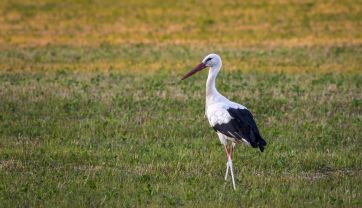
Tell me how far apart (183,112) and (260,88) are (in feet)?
11.4

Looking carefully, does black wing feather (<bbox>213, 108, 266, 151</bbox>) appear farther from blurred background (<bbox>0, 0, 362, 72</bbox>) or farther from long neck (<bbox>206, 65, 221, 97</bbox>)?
blurred background (<bbox>0, 0, 362, 72</bbox>)

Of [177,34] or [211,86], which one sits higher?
[211,86]

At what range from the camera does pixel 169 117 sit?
15.0 metres

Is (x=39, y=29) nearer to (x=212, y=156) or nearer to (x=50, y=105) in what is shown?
(x=50, y=105)

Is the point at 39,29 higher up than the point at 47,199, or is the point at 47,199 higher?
the point at 47,199

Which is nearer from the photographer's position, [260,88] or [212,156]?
[212,156]

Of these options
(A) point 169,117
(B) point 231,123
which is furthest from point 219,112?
(A) point 169,117

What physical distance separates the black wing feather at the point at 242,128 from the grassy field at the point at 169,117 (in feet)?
2.07

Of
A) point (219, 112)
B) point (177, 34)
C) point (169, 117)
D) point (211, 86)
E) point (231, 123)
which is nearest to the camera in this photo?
point (231, 123)

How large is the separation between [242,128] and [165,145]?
8.85 feet

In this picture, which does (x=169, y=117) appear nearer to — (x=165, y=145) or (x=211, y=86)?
(x=165, y=145)

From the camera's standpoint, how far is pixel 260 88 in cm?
1852

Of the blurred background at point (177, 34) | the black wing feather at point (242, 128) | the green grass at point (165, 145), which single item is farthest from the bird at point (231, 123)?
the blurred background at point (177, 34)

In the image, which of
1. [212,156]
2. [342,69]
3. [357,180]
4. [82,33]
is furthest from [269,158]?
[82,33]
